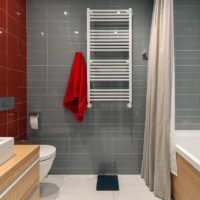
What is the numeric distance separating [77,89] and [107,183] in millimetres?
1246

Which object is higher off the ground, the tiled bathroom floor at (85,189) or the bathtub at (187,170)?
the bathtub at (187,170)

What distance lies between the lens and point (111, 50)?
2.67 m

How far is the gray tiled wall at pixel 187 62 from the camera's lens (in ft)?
8.98

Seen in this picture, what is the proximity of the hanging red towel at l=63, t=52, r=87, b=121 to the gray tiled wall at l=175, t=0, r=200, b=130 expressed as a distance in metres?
1.27

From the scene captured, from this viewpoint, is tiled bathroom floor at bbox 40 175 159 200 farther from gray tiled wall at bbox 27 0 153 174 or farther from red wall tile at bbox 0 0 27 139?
red wall tile at bbox 0 0 27 139

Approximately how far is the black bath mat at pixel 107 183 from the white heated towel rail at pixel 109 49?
3.17ft

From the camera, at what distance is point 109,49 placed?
268 cm

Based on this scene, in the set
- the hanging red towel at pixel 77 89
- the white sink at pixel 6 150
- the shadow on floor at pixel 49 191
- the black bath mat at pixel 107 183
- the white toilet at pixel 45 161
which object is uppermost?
the hanging red towel at pixel 77 89

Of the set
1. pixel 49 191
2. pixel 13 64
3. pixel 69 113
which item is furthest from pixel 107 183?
pixel 13 64

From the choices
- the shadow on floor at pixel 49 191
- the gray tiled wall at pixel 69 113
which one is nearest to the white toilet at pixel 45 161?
the shadow on floor at pixel 49 191

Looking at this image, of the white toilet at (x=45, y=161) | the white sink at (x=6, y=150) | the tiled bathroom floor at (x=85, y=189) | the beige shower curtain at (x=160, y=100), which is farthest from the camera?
the tiled bathroom floor at (x=85, y=189)

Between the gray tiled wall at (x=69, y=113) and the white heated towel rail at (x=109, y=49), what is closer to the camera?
the white heated towel rail at (x=109, y=49)

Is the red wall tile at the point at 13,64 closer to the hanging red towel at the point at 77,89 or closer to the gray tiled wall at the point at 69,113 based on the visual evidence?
the gray tiled wall at the point at 69,113

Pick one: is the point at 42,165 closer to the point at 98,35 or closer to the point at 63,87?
the point at 63,87
